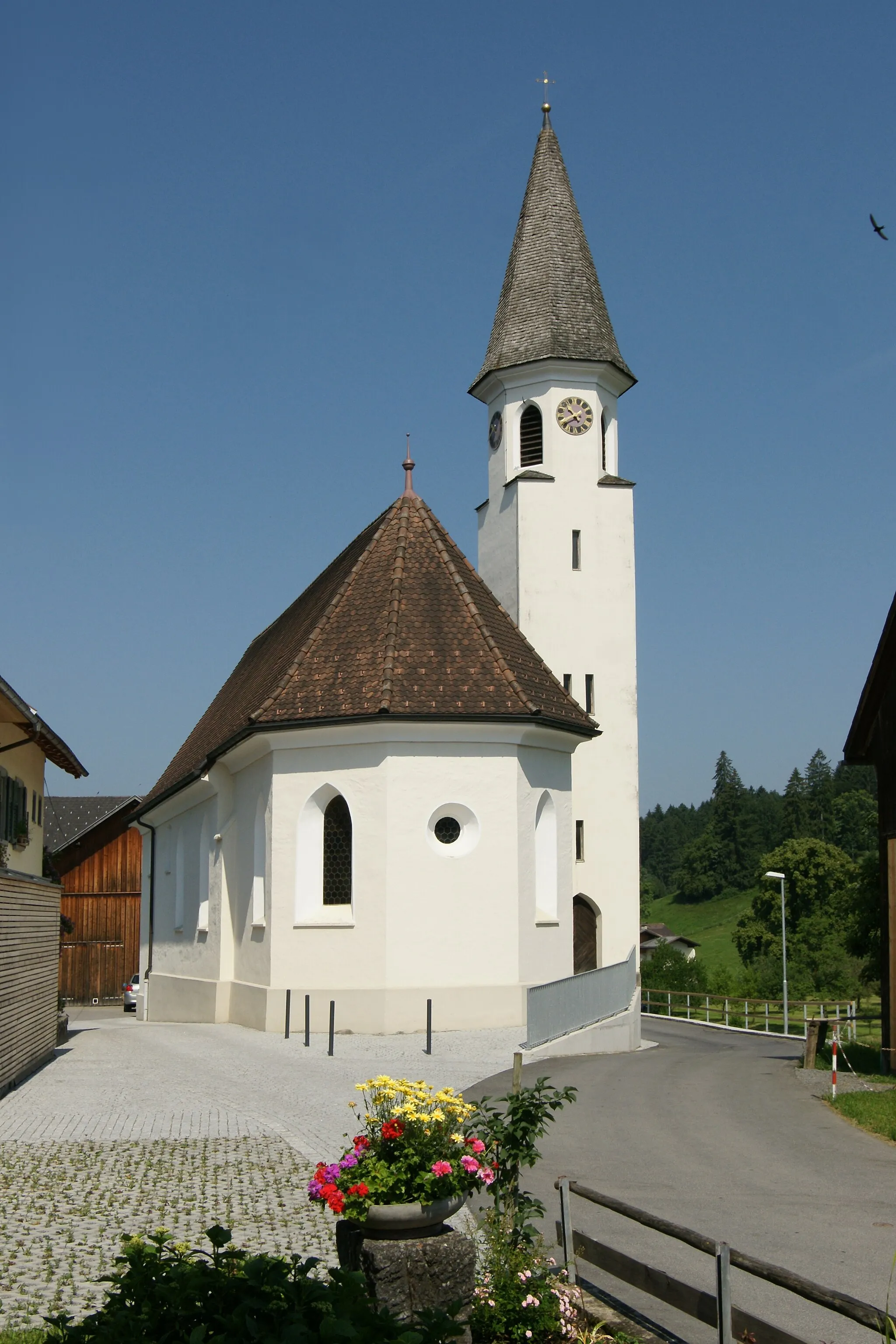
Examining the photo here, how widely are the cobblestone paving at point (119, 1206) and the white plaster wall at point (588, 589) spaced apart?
60.8ft

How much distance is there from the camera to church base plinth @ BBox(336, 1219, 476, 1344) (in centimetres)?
580

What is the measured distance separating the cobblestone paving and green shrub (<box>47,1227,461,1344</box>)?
2.66 m

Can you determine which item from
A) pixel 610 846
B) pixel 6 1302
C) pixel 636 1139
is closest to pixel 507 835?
pixel 610 846

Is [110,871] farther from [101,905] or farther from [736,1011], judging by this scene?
[736,1011]

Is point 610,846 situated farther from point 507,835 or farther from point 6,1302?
point 6,1302

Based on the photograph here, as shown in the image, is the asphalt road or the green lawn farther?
the green lawn

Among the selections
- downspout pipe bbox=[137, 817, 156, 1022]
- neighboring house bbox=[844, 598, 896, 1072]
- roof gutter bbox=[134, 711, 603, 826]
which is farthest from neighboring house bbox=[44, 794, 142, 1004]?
neighboring house bbox=[844, 598, 896, 1072]

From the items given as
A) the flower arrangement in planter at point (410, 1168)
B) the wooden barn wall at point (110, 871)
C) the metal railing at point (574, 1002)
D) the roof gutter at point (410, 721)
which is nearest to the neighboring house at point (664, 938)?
the wooden barn wall at point (110, 871)

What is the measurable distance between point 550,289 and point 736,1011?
72.2 ft

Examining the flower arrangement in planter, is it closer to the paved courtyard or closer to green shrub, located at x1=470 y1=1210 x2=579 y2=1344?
green shrub, located at x1=470 y1=1210 x2=579 y2=1344

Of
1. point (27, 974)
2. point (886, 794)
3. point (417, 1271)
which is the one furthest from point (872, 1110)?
point (27, 974)

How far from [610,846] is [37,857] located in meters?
12.8

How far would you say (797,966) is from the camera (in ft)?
243

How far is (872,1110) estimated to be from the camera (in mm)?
13484
